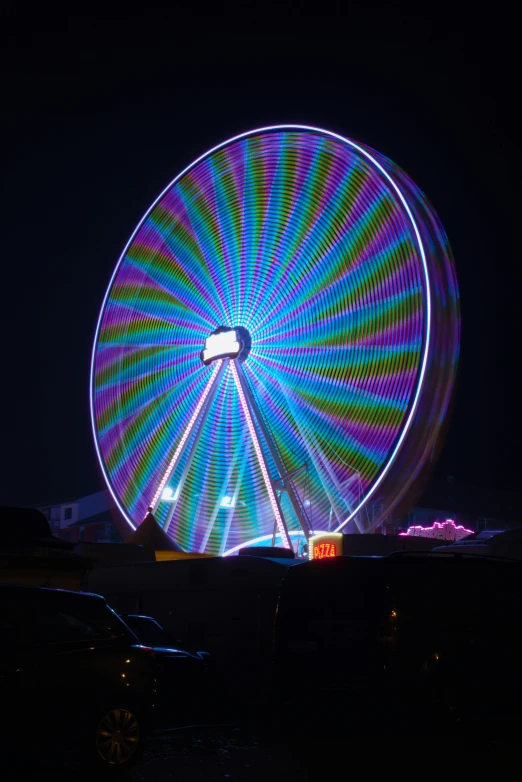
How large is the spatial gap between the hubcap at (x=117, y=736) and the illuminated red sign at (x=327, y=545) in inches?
608

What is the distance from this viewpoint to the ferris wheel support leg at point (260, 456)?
2328cm

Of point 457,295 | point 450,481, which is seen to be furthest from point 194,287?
point 450,481

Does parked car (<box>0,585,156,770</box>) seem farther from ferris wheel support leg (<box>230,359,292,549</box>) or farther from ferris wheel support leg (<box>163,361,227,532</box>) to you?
ferris wheel support leg (<box>163,361,227,532</box>)

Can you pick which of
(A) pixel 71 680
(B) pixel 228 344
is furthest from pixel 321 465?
(A) pixel 71 680

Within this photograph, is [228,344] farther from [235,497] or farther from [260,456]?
[235,497]

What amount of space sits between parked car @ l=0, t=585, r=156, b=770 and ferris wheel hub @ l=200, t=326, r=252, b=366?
17.4 m

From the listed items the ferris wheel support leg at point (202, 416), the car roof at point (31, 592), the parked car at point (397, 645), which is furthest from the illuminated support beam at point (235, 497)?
the car roof at point (31, 592)

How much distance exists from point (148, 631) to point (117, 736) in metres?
5.08

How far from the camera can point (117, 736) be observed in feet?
21.7

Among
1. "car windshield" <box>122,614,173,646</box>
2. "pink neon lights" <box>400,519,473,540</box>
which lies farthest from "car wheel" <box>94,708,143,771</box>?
"pink neon lights" <box>400,519,473,540</box>

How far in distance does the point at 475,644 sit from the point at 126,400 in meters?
19.3

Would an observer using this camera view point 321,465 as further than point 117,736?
Yes

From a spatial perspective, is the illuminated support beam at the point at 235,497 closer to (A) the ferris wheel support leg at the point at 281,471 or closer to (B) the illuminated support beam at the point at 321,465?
(A) the ferris wheel support leg at the point at 281,471

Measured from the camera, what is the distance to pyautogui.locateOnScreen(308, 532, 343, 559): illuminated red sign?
22.2 metres
